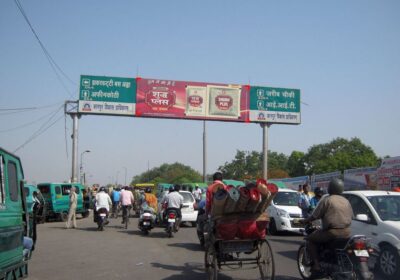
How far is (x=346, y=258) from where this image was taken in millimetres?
6695

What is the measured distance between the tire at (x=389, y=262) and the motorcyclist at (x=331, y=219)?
58.7 inches

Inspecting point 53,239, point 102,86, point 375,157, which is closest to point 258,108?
point 102,86

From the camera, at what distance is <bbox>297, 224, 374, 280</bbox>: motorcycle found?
6410mm

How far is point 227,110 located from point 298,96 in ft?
18.2

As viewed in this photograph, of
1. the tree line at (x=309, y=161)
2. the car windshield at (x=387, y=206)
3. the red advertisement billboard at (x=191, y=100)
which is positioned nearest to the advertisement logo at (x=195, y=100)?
the red advertisement billboard at (x=191, y=100)

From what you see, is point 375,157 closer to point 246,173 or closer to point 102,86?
point 246,173

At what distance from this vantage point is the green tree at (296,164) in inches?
3433

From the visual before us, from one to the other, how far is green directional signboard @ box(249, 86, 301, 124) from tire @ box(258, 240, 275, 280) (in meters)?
25.3

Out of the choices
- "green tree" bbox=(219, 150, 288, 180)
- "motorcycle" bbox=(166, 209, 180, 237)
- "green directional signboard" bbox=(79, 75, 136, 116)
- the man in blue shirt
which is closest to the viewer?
the man in blue shirt

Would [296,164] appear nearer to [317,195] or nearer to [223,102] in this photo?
[223,102]

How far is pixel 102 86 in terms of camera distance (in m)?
30.1

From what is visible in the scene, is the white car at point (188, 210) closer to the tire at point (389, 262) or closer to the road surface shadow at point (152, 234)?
the road surface shadow at point (152, 234)

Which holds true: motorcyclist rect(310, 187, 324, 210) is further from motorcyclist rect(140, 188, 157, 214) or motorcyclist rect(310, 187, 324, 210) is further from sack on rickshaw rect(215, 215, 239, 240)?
motorcyclist rect(140, 188, 157, 214)

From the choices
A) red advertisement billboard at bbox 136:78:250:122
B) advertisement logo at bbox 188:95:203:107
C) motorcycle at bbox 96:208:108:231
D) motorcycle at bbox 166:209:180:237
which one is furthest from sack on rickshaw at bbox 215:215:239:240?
advertisement logo at bbox 188:95:203:107
